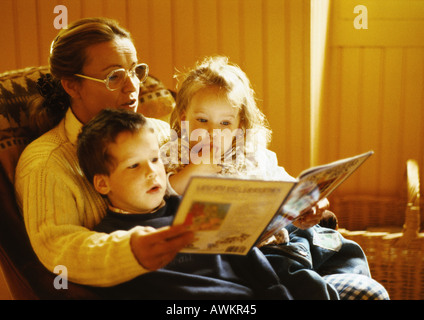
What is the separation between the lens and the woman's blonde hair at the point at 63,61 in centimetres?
127

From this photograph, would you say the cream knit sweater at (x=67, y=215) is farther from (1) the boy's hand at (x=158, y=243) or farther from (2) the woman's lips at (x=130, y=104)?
(2) the woman's lips at (x=130, y=104)

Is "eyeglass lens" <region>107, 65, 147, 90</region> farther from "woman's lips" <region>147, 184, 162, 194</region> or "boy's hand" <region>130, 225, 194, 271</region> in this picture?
"boy's hand" <region>130, 225, 194, 271</region>

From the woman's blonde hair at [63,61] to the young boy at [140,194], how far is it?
24 centimetres

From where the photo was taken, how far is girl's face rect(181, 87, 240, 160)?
144cm

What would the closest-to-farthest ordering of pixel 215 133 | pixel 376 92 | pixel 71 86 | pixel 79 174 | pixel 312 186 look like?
pixel 312 186, pixel 79 174, pixel 71 86, pixel 215 133, pixel 376 92

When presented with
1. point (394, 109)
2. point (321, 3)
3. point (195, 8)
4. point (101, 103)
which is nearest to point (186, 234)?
point (101, 103)

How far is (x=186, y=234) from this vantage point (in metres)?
0.92

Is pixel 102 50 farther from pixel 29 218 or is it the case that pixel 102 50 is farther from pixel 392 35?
pixel 392 35

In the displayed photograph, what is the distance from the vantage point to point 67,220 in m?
1.10

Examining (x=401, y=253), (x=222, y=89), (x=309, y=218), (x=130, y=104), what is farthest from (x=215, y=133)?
(x=401, y=253)

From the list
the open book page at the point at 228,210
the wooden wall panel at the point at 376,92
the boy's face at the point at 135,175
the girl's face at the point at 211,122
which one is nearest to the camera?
the open book page at the point at 228,210

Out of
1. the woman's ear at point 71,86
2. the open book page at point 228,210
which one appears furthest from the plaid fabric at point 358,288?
the woman's ear at point 71,86

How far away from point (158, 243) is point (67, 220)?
A: 29cm

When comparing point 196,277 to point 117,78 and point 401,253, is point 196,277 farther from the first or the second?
point 401,253
